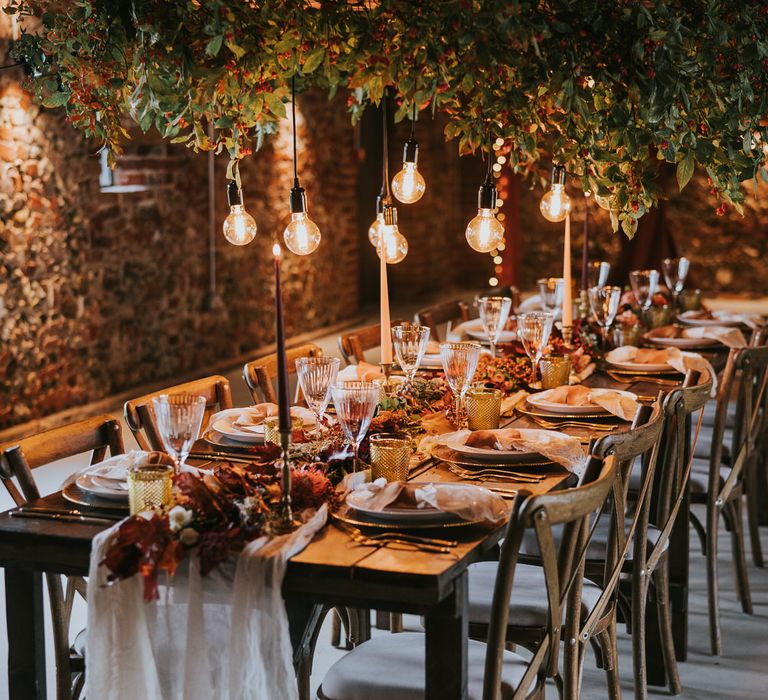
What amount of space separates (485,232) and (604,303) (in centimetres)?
101

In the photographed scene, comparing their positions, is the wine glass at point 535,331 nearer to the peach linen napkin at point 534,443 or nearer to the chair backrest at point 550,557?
the peach linen napkin at point 534,443

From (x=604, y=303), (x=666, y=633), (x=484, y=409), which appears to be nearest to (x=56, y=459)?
(x=484, y=409)

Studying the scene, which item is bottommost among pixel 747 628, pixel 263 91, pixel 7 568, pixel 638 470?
pixel 747 628

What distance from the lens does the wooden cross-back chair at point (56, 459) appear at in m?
2.18

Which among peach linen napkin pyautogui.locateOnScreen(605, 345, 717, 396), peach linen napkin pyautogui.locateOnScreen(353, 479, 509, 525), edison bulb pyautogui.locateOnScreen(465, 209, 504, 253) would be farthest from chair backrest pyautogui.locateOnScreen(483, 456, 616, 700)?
peach linen napkin pyautogui.locateOnScreen(605, 345, 717, 396)

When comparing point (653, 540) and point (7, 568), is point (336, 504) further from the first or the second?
point (653, 540)

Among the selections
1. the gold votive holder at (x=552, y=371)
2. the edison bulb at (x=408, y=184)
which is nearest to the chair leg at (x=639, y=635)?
the gold votive holder at (x=552, y=371)

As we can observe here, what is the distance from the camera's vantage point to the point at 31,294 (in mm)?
5715

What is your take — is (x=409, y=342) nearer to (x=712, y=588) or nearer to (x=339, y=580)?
(x=339, y=580)

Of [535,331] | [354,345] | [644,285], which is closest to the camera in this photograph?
[535,331]

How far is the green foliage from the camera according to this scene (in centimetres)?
211

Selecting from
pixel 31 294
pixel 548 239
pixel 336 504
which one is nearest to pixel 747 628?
pixel 336 504

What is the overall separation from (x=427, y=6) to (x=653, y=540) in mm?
1510

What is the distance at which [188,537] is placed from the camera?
181cm
